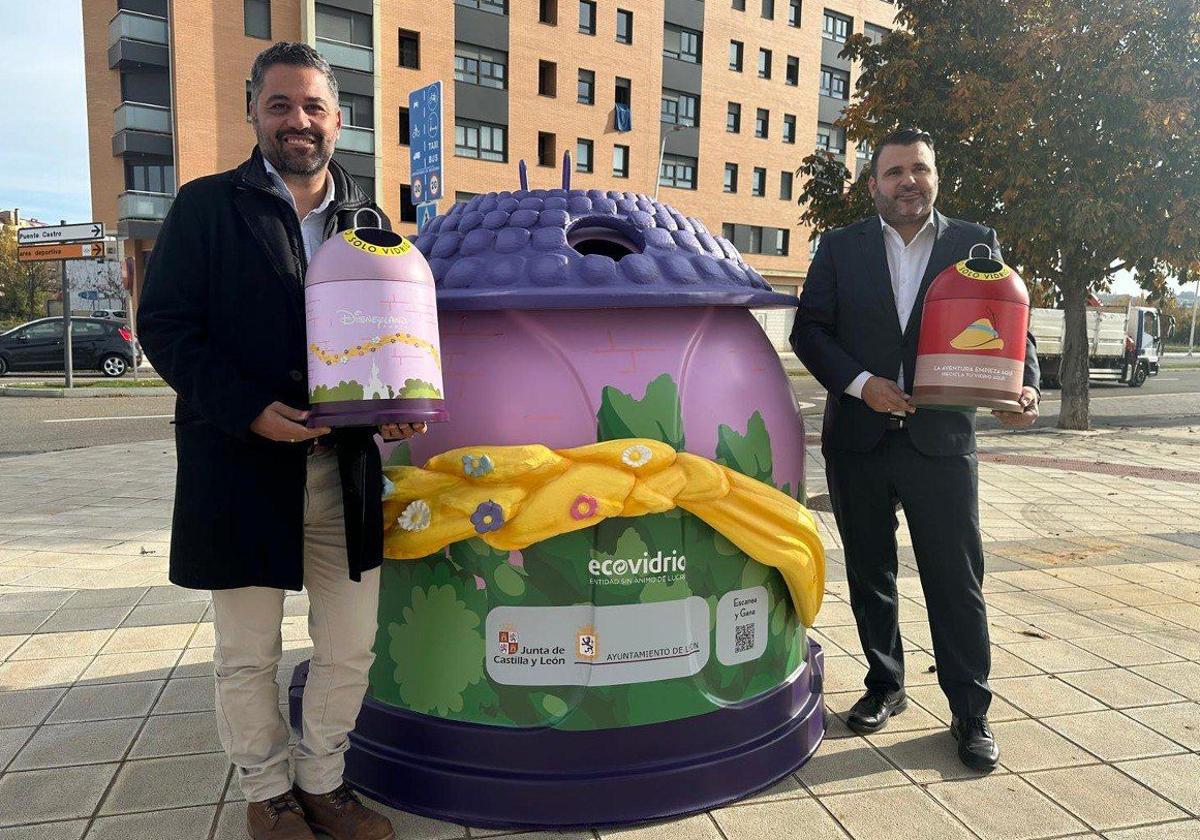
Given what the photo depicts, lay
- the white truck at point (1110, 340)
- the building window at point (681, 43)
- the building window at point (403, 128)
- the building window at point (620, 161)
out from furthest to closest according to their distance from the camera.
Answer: the building window at point (681, 43), the building window at point (620, 161), the building window at point (403, 128), the white truck at point (1110, 340)

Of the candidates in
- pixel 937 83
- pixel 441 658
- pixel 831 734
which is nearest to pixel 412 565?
pixel 441 658

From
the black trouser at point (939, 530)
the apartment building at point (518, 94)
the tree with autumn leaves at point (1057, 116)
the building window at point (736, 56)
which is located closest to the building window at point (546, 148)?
the apartment building at point (518, 94)

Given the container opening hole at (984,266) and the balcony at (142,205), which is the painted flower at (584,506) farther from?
the balcony at (142,205)

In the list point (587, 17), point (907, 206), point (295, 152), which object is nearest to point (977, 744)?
point (907, 206)

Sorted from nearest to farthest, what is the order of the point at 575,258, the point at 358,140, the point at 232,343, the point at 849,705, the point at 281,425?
the point at 281,425, the point at 232,343, the point at 575,258, the point at 849,705, the point at 358,140

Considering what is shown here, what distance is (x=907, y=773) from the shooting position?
294cm

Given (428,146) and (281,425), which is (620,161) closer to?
(428,146)

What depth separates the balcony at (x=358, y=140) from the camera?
2786cm

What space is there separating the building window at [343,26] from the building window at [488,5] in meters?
3.55

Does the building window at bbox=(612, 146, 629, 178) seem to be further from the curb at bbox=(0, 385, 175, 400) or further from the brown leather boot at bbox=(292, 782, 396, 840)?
the brown leather boot at bbox=(292, 782, 396, 840)

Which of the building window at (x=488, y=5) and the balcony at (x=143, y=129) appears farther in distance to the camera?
the building window at (x=488, y=5)

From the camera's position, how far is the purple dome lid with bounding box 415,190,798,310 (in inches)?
100

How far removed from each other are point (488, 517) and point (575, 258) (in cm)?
82

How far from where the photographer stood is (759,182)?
38625mm
